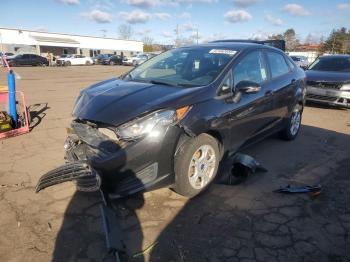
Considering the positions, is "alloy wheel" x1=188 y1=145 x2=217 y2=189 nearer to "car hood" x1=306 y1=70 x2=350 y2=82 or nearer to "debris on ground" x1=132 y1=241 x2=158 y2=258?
"debris on ground" x1=132 y1=241 x2=158 y2=258

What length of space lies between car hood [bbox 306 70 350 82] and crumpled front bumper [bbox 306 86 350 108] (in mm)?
290

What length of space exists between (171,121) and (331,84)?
7661 mm

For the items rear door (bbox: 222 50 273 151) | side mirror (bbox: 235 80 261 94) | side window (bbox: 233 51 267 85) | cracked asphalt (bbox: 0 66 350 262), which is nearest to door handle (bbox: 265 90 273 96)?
rear door (bbox: 222 50 273 151)

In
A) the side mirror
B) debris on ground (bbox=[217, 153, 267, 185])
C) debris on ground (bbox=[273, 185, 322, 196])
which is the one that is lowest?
debris on ground (bbox=[273, 185, 322, 196])

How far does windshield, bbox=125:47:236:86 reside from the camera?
4038 millimetres

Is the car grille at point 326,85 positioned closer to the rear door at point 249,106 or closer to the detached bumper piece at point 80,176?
the rear door at point 249,106

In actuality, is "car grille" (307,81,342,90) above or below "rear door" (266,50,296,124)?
below

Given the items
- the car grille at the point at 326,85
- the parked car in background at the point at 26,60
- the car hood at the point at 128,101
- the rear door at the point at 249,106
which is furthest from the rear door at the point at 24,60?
the rear door at the point at 249,106

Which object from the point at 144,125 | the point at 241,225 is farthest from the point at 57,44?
the point at 241,225

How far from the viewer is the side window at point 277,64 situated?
5.11 metres

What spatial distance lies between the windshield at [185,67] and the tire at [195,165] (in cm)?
76

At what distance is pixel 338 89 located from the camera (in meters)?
9.17

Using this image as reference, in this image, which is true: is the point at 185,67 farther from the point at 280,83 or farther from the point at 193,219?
the point at 193,219

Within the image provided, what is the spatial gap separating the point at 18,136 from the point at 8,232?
11.0ft
